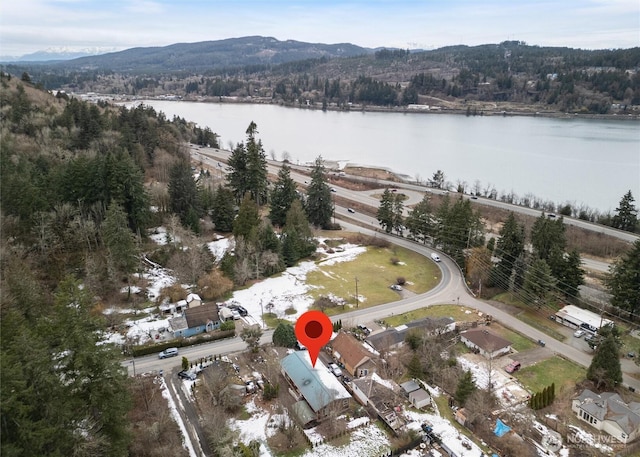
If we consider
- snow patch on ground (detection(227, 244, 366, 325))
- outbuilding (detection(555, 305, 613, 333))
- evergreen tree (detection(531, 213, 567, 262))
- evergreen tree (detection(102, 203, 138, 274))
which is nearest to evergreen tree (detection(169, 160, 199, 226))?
evergreen tree (detection(102, 203, 138, 274))

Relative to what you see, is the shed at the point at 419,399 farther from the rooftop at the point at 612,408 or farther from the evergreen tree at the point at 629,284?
the evergreen tree at the point at 629,284

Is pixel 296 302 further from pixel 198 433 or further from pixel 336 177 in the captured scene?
pixel 336 177

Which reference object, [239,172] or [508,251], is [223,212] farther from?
[508,251]

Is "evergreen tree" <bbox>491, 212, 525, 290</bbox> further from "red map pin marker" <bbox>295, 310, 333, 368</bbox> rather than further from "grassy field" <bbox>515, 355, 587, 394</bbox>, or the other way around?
"red map pin marker" <bbox>295, 310, 333, 368</bbox>

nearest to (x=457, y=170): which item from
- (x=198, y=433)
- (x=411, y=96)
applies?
(x=198, y=433)

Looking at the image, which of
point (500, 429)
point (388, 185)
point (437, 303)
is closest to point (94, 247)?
point (437, 303)
